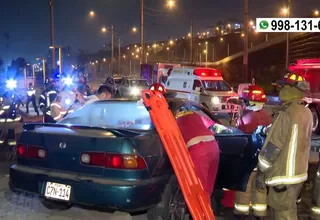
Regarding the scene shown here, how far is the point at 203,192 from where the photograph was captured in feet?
15.0

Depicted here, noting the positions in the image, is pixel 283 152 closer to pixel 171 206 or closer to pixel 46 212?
pixel 171 206

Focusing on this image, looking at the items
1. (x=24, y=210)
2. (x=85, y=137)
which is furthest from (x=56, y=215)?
(x=85, y=137)

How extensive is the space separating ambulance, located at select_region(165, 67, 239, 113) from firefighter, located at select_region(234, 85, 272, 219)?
490 inches

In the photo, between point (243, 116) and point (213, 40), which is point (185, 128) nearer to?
point (243, 116)

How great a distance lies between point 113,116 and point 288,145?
234 centimetres

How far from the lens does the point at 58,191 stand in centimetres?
454

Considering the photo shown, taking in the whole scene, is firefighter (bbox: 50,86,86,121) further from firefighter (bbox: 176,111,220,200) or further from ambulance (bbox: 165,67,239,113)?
ambulance (bbox: 165,67,239,113)

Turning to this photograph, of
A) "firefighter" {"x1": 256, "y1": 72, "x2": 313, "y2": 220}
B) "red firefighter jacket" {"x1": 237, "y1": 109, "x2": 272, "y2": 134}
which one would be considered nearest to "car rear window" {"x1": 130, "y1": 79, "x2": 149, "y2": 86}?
"red firefighter jacket" {"x1": 237, "y1": 109, "x2": 272, "y2": 134}

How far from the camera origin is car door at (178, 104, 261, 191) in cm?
502

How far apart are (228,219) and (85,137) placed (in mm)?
2142

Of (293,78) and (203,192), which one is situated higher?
(293,78)

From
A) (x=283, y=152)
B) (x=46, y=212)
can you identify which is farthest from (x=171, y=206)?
(x=46, y=212)
